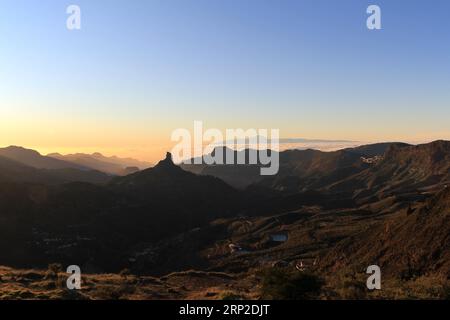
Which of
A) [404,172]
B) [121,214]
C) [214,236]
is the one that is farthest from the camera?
[404,172]

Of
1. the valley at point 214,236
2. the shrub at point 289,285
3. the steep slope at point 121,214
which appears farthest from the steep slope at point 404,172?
the shrub at point 289,285

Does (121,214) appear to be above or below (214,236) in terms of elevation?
above

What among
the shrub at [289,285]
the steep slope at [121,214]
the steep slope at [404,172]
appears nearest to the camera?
the shrub at [289,285]

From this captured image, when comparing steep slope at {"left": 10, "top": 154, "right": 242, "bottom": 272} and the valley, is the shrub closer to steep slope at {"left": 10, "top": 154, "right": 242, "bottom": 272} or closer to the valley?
the valley

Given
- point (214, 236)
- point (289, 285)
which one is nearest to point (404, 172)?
point (214, 236)

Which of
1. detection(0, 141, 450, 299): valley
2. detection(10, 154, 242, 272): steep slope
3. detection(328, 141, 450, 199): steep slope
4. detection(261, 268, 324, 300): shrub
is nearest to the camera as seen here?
detection(261, 268, 324, 300): shrub

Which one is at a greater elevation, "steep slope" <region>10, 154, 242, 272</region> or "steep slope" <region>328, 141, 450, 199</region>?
"steep slope" <region>328, 141, 450, 199</region>

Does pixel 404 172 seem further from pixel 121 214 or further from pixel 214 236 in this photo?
pixel 121 214

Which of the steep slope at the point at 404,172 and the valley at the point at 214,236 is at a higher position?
the steep slope at the point at 404,172

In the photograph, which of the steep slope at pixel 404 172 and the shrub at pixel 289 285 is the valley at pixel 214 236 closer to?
the shrub at pixel 289 285

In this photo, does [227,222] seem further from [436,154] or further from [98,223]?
[436,154]

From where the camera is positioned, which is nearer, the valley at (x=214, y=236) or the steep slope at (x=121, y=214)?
the valley at (x=214, y=236)

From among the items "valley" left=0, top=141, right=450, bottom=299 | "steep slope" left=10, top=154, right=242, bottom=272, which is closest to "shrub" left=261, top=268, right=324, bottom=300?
"valley" left=0, top=141, right=450, bottom=299
